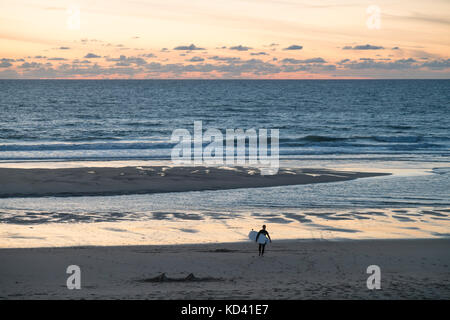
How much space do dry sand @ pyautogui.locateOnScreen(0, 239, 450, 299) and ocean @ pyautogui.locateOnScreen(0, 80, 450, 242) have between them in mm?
1791

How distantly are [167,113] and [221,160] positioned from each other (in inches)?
1789

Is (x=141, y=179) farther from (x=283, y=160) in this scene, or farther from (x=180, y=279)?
(x=180, y=279)

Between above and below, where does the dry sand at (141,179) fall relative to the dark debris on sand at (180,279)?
below

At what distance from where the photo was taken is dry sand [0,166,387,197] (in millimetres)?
22703

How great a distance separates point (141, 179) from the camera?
25.3 m

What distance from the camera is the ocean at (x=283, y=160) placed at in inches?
698

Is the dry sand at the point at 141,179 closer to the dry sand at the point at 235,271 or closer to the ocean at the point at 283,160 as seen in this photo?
the ocean at the point at 283,160

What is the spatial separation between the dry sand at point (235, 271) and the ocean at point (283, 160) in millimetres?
1791

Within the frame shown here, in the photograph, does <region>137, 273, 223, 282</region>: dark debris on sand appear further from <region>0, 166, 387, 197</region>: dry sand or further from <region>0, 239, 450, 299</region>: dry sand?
<region>0, 166, 387, 197</region>: dry sand

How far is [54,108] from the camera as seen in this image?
8081cm

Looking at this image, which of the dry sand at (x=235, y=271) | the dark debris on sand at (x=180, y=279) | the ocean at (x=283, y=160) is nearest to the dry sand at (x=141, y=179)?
the ocean at (x=283, y=160)

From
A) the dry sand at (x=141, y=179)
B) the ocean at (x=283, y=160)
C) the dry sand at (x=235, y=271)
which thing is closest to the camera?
the dry sand at (x=235, y=271)

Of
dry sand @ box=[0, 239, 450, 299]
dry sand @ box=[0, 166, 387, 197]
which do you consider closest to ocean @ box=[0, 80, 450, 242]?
dry sand @ box=[0, 166, 387, 197]

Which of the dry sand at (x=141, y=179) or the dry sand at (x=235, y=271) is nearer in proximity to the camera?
the dry sand at (x=235, y=271)
